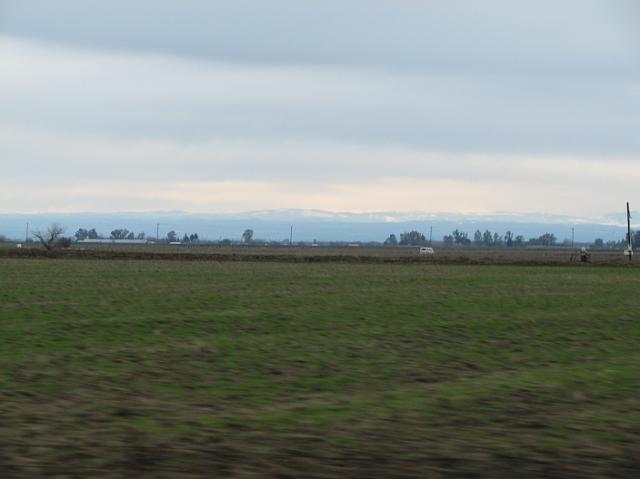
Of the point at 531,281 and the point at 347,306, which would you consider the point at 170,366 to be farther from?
the point at 531,281

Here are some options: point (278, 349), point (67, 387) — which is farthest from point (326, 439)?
point (278, 349)

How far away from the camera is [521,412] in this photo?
33.7 feet

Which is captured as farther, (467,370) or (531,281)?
(531,281)

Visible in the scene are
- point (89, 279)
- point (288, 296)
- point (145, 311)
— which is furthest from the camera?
point (89, 279)

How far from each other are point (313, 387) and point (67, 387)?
3.24m

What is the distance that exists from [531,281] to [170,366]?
28834mm

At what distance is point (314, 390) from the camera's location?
11.6 meters

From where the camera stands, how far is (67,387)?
11.5m

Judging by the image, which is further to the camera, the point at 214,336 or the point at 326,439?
the point at 214,336

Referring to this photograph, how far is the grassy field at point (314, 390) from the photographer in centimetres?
812

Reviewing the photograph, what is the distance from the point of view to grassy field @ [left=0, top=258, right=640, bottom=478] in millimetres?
8117

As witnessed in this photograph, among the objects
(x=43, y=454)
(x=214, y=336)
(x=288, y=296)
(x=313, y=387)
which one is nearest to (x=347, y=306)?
(x=288, y=296)

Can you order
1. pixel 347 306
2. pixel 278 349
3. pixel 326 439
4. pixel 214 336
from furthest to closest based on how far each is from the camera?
1. pixel 347 306
2. pixel 214 336
3. pixel 278 349
4. pixel 326 439

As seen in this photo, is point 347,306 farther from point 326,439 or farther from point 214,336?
point 326,439
